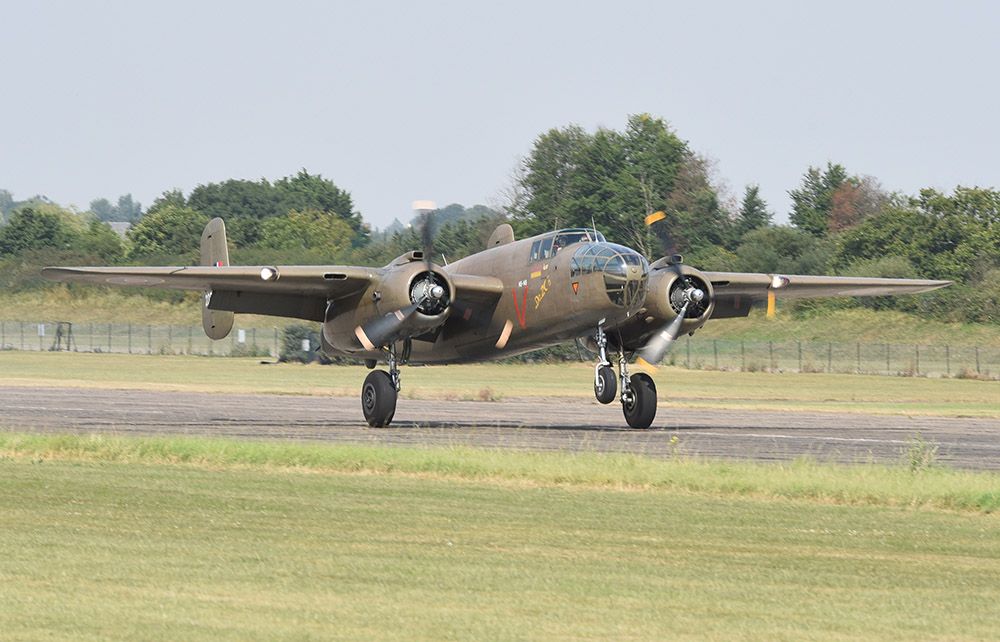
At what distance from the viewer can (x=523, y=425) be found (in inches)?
1425

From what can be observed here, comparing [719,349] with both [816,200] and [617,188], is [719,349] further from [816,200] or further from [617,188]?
[816,200]

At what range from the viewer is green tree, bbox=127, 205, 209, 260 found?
12600cm

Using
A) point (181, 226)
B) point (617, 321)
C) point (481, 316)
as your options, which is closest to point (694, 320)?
point (617, 321)

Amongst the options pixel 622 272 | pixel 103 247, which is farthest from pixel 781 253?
pixel 622 272

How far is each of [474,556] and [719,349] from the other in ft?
239

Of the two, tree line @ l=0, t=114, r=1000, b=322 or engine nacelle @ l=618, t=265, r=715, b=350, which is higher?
tree line @ l=0, t=114, r=1000, b=322

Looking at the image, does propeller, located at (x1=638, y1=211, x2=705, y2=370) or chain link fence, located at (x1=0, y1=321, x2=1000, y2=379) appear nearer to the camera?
propeller, located at (x1=638, y1=211, x2=705, y2=370)

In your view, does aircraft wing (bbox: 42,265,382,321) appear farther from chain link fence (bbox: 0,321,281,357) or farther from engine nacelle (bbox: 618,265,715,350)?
chain link fence (bbox: 0,321,281,357)

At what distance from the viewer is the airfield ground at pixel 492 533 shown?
35.6 feet

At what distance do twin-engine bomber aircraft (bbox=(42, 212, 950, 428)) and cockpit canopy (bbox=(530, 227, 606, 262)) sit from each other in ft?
0.10

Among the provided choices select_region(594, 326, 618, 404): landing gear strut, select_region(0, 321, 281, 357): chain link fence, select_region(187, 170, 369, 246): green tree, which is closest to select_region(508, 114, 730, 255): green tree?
select_region(0, 321, 281, 357): chain link fence

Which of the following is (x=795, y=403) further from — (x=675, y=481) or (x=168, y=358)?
(x=168, y=358)

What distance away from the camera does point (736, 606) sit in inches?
450

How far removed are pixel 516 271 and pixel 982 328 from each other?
58762mm
